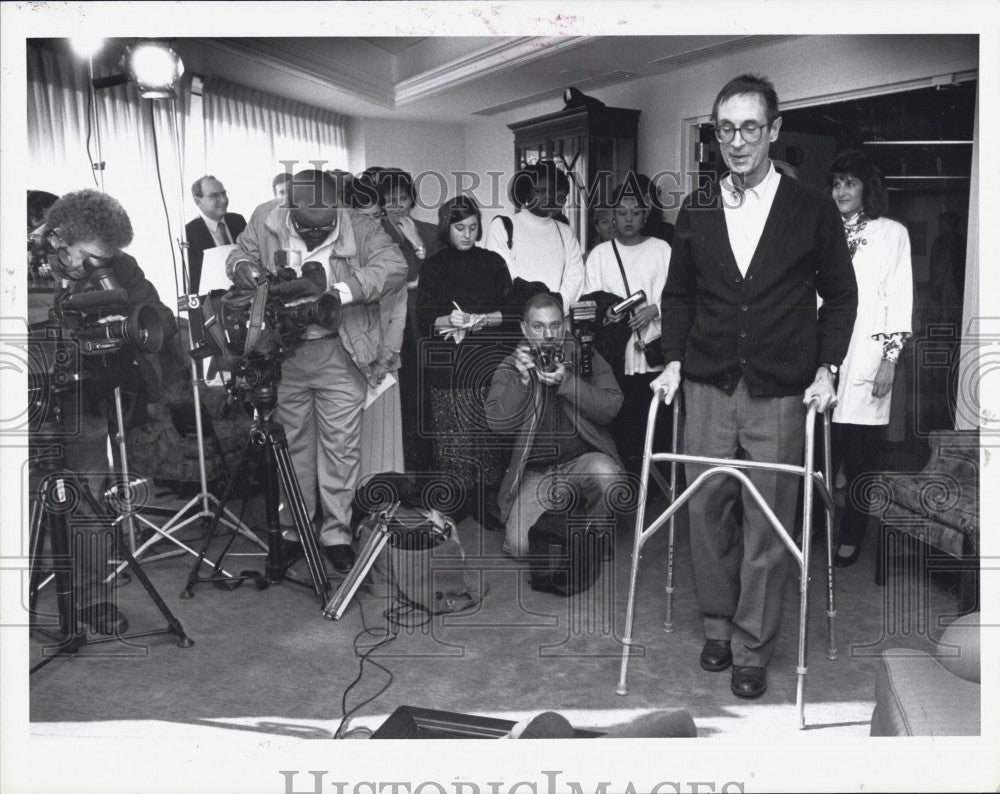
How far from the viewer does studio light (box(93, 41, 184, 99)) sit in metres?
2.74

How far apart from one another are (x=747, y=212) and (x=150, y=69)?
177 cm

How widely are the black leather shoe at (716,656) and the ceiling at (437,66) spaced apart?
166 cm

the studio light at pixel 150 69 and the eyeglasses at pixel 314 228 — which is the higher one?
the studio light at pixel 150 69

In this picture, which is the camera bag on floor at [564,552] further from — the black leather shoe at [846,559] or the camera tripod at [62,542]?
the camera tripod at [62,542]

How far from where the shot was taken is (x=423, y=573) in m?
3.26

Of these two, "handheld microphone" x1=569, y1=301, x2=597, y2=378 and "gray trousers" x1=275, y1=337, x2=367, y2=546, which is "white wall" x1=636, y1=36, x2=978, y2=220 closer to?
"handheld microphone" x1=569, y1=301, x2=597, y2=378

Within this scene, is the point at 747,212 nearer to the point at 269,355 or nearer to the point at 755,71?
the point at 755,71

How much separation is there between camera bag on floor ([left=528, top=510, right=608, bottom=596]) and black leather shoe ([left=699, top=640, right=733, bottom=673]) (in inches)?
21.0

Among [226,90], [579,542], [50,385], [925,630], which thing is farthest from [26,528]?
[925,630]

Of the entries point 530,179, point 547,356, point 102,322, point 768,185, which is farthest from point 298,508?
point 768,185

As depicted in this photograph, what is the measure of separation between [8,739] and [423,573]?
132cm

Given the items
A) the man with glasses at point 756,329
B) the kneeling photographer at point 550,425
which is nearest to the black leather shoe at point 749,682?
the man with glasses at point 756,329

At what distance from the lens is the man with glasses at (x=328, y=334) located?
3.19 meters

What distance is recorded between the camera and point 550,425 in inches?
134
